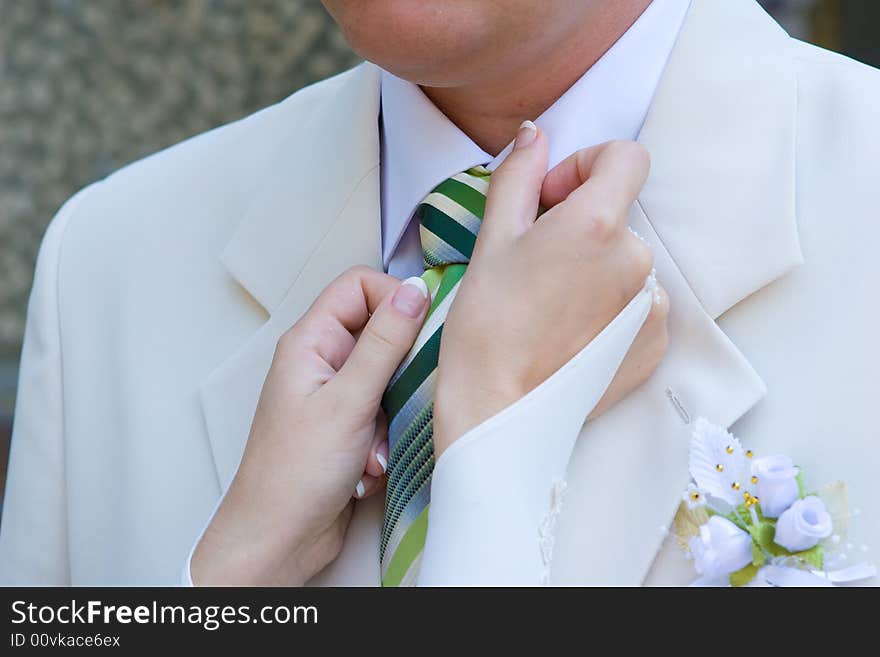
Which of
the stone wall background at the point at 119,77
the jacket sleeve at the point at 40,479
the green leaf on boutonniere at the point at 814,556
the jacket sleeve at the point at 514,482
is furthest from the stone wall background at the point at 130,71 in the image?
the green leaf on boutonniere at the point at 814,556

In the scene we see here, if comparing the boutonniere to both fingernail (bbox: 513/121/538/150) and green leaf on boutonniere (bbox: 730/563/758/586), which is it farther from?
fingernail (bbox: 513/121/538/150)

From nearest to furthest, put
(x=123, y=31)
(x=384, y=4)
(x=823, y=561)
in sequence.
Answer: (x=823, y=561) < (x=384, y=4) < (x=123, y=31)

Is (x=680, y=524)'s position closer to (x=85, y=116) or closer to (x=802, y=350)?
(x=802, y=350)

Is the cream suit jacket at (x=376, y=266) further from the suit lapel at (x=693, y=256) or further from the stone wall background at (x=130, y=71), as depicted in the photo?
the stone wall background at (x=130, y=71)

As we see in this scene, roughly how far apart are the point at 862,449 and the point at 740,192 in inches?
12.0

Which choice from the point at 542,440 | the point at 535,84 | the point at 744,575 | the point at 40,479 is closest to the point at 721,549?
the point at 744,575

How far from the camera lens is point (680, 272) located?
140cm

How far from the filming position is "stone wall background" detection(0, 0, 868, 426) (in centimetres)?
480

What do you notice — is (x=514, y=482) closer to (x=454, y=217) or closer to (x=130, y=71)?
(x=454, y=217)

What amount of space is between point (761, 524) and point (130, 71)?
4.01m

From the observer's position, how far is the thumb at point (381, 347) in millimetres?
1390

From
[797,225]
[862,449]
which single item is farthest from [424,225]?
[862,449]

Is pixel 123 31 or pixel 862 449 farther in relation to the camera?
pixel 123 31

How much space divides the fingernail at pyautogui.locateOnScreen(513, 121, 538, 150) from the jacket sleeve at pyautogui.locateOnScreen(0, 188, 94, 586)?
761 mm
